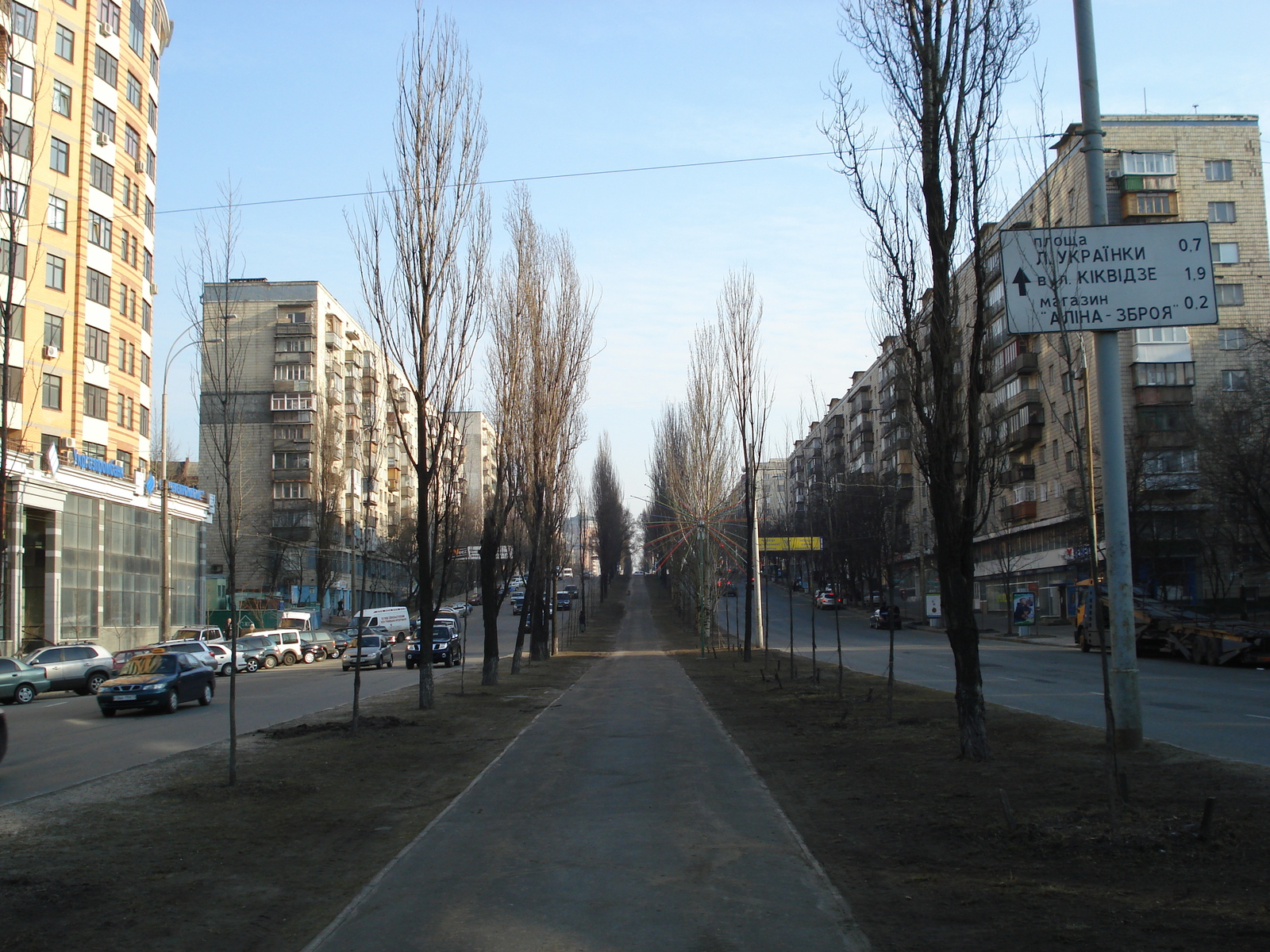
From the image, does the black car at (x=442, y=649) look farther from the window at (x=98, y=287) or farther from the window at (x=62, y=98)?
the window at (x=62, y=98)

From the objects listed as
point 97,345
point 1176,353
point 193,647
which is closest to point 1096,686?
point 193,647

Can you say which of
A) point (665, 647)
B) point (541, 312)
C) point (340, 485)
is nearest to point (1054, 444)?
point (665, 647)

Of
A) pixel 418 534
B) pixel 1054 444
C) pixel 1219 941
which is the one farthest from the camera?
pixel 1054 444

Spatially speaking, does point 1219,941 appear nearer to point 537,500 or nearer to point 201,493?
point 537,500

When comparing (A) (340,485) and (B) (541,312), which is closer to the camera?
(B) (541,312)

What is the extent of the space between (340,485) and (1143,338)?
5149cm

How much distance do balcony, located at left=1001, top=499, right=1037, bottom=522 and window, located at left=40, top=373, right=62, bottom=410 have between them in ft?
167

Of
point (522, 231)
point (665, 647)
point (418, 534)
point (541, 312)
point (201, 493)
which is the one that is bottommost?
point (665, 647)

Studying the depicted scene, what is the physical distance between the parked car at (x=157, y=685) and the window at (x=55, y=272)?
2530cm

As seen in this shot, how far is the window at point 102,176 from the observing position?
44969mm

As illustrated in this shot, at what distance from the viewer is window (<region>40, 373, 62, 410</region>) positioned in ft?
137

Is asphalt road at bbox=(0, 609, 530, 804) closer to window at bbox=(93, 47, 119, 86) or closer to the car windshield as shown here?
the car windshield

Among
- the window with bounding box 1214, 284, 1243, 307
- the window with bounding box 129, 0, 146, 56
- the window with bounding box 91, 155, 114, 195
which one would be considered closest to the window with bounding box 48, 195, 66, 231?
the window with bounding box 91, 155, 114, 195

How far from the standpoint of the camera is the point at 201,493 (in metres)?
55.6
